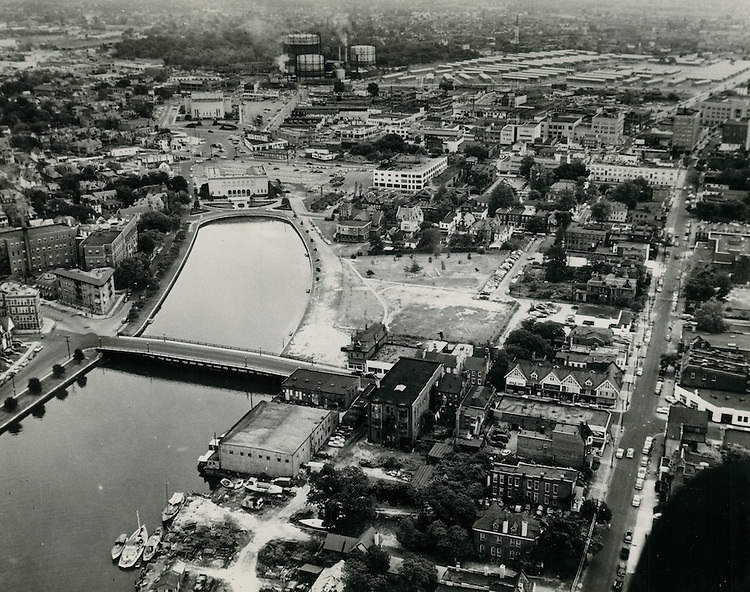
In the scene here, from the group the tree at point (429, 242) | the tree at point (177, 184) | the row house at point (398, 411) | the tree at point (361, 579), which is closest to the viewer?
the tree at point (361, 579)

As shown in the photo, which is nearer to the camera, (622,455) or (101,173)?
(622,455)

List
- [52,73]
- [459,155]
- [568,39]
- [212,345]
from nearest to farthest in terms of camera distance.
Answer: [212,345] < [459,155] < [52,73] < [568,39]

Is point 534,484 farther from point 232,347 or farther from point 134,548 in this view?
point 232,347

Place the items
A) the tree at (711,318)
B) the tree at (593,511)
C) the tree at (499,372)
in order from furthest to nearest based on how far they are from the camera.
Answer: the tree at (711,318) < the tree at (499,372) < the tree at (593,511)

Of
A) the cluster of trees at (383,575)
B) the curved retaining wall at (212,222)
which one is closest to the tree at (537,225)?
the curved retaining wall at (212,222)

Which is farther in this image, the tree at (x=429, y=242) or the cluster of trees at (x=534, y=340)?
the tree at (x=429, y=242)

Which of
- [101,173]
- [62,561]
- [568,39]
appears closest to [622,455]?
[62,561]

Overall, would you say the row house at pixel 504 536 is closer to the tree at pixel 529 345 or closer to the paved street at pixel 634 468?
the paved street at pixel 634 468

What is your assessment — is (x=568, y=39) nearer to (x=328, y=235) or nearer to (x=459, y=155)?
(x=459, y=155)

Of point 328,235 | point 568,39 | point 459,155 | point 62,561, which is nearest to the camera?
point 62,561
